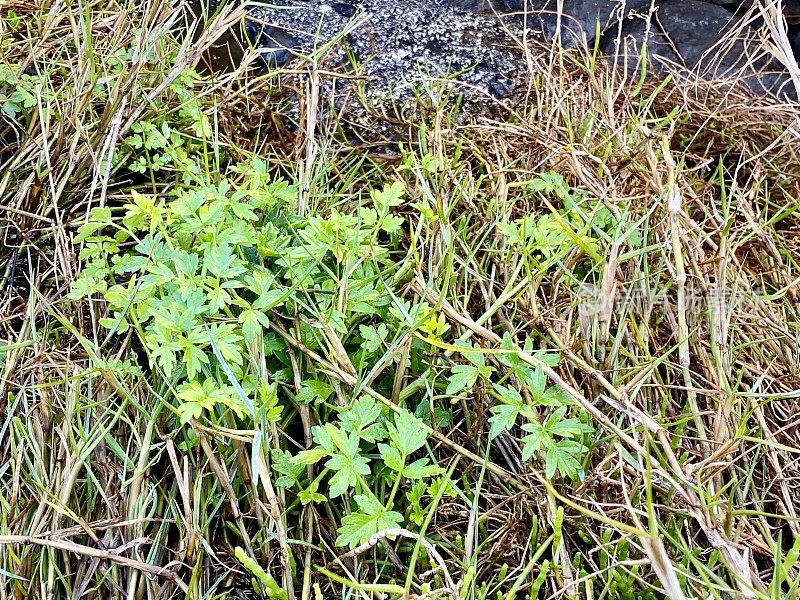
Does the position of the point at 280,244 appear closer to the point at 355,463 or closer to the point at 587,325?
the point at 355,463

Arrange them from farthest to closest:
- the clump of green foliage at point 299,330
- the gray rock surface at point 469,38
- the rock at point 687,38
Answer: the rock at point 687,38 < the gray rock surface at point 469,38 < the clump of green foliage at point 299,330

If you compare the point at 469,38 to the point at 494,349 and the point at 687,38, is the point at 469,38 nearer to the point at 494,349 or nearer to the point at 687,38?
the point at 687,38

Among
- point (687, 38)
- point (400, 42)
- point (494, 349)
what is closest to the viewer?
point (494, 349)

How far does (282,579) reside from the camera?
113 centimetres

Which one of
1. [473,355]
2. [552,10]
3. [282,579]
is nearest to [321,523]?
[282,579]

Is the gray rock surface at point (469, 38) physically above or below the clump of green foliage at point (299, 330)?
above

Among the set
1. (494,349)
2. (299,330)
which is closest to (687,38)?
(494,349)

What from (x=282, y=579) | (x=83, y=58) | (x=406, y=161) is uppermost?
(x=83, y=58)

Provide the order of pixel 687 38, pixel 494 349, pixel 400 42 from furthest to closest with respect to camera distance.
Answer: pixel 687 38, pixel 400 42, pixel 494 349

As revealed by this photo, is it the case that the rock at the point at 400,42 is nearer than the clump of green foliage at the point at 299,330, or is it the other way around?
the clump of green foliage at the point at 299,330

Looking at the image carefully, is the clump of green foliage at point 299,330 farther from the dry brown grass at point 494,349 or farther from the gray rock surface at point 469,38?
the gray rock surface at point 469,38

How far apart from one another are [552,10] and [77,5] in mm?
1506

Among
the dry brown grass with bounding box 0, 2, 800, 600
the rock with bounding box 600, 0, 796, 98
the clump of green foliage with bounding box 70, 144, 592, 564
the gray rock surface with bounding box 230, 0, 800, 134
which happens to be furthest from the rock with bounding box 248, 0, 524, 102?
the clump of green foliage with bounding box 70, 144, 592, 564

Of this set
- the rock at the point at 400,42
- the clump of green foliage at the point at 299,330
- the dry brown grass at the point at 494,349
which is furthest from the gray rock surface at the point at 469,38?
the clump of green foliage at the point at 299,330
